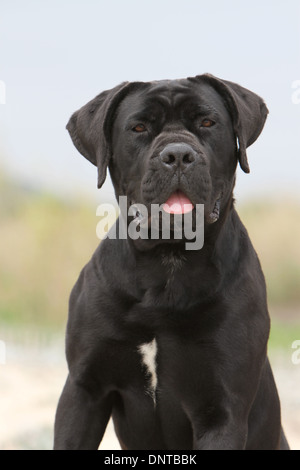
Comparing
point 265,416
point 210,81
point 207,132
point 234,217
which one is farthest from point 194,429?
point 210,81

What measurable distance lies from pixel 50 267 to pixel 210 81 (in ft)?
16.3

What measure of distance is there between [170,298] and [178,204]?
377 mm

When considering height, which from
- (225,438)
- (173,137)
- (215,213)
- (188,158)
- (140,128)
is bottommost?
A: (225,438)

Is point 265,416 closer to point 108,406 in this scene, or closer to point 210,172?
point 108,406

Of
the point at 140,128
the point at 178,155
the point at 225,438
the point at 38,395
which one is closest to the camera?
the point at 178,155

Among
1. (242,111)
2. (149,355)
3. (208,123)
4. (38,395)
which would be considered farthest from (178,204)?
(38,395)

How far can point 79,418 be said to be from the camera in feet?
10.6

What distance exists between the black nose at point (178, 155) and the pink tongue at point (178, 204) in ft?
0.40

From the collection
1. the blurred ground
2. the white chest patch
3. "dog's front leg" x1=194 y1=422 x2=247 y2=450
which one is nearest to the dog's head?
the white chest patch

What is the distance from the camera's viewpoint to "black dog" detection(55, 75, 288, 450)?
3.09 m

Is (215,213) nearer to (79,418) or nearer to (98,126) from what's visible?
(98,126)

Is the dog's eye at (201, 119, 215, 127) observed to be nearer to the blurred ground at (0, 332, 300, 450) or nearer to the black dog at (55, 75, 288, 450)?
the black dog at (55, 75, 288, 450)

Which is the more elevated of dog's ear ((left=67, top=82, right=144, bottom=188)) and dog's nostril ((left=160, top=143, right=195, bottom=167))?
dog's ear ((left=67, top=82, right=144, bottom=188))

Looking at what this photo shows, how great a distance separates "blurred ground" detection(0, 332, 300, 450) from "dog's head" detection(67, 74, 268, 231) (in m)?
2.15
